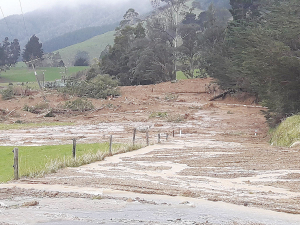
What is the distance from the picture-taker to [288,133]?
79.5 feet

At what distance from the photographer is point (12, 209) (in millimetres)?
10609

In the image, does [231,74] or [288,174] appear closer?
[288,174]

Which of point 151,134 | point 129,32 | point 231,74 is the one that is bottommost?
point 151,134

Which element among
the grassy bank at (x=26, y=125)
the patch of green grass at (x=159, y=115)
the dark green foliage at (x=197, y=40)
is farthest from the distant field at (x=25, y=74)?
the patch of green grass at (x=159, y=115)

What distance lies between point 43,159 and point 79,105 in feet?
88.9

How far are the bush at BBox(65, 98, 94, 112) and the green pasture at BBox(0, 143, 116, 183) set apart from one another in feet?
70.6

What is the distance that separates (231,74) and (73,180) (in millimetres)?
37628

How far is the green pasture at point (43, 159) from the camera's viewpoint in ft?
55.0

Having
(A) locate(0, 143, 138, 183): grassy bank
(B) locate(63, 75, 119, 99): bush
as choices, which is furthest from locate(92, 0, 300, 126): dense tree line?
(B) locate(63, 75, 119, 99): bush

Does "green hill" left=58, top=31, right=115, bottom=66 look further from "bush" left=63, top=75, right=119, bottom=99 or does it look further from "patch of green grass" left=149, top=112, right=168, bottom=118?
"patch of green grass" left=149, top=112, right=168, bottom=118

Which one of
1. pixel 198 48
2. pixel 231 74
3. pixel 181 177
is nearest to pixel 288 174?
pixel 181 177

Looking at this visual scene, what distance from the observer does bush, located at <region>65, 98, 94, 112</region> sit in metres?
47.0

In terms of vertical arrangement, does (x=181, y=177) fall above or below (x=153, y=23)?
below

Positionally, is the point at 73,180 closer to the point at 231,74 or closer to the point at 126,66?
the point at 231,74
